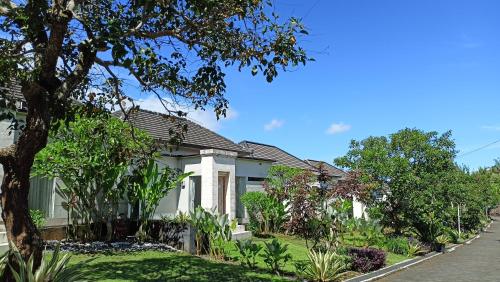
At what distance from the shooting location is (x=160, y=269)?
446 inches

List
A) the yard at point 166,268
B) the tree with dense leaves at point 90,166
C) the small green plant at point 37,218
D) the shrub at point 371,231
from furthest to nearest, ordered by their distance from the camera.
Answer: the shrub at point 371,231 → the small green plant at point 37,218 → the tree with dense leaves at point 90,166 → the yard at point 166,268

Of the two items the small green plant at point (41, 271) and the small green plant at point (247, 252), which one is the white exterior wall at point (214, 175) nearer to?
the small green plant at point (247, 252)

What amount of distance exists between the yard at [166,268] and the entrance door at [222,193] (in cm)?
624

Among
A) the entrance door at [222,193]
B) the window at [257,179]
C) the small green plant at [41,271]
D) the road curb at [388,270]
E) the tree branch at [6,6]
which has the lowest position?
the road curb at [388,270]

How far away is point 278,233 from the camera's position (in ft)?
71.4

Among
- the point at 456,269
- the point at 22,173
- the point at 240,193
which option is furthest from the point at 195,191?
the point at 22,173

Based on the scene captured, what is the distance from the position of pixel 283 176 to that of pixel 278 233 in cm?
275

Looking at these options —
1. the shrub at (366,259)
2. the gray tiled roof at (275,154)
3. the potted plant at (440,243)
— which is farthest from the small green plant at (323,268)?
the gray tiled roof at (275,154)

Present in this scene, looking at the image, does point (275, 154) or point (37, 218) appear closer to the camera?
point (37, 218)

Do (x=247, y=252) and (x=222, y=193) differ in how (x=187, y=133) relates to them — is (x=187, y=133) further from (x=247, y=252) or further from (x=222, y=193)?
(x=247, y=252)

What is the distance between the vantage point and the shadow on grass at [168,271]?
10312 mm

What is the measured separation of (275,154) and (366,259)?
1962 centimetres

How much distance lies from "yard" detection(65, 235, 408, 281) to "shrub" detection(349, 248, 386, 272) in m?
2.06

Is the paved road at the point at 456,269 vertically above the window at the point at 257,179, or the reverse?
the window at the point at 257,179
